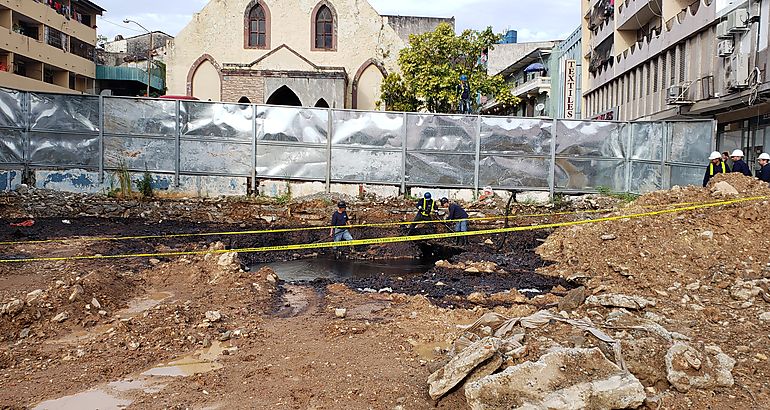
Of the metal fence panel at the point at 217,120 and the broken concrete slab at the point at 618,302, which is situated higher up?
the metal fence panel at the point at 217,120

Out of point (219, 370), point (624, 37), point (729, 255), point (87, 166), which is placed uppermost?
point (624, 37)

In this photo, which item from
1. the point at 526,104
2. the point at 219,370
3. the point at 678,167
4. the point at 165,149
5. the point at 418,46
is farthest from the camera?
the point at 526,104

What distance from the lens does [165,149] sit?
58.5ft

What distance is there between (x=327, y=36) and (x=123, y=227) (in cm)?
2012

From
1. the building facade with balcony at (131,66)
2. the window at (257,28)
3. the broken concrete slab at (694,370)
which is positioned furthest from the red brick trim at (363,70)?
the broken concrete slab at (694,370)

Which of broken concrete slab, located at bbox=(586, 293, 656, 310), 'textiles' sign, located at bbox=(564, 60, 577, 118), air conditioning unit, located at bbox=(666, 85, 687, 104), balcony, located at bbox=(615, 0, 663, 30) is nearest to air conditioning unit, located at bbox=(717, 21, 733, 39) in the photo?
air conditioning unit, located at bbox=(666, 85, 687, 104)

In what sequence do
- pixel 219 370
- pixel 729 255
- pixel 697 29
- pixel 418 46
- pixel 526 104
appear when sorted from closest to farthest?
pixel 219 370 < pixel 729 255 < pixel 697 29 < pixel 418 46 < pixel 526 104

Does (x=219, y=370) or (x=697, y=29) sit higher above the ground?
(x=697, y=29)

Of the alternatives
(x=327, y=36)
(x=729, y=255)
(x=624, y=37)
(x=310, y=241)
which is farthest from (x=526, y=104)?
(x=729, y=255)

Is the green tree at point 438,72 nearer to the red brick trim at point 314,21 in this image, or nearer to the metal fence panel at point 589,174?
the red brick trim at point 314,21

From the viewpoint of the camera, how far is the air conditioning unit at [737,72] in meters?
17.9

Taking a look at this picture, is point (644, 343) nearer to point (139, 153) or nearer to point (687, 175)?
point (687, 175)

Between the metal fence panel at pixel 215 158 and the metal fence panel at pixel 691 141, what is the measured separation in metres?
10.9

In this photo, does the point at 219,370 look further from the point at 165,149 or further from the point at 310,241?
the point at 165,149
